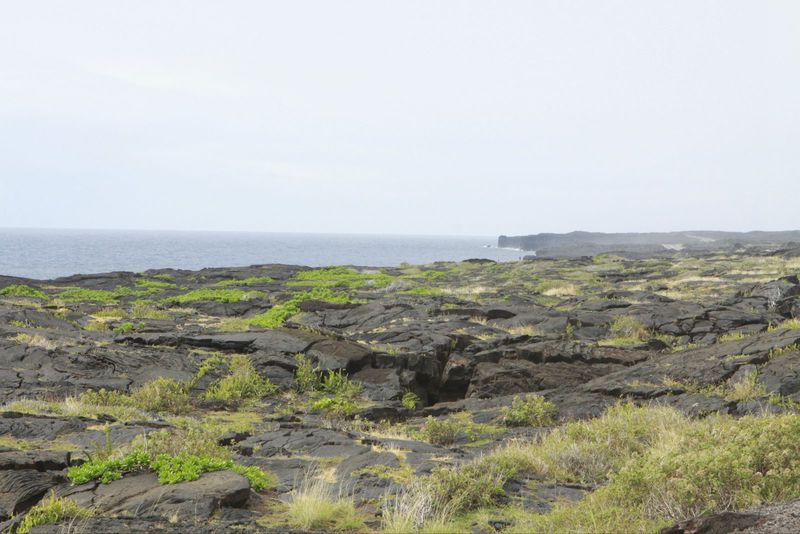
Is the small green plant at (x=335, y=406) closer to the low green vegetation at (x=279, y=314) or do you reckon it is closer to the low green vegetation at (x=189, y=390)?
the low green vegetation at (x=189, y=390)

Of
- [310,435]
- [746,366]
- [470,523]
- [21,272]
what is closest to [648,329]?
[746,366]

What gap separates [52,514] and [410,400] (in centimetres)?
1095

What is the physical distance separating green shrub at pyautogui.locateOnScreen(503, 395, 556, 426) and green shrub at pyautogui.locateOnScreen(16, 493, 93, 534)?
30.9ft

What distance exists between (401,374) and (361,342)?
2443 mm

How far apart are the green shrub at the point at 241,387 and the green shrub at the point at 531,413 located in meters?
6.70

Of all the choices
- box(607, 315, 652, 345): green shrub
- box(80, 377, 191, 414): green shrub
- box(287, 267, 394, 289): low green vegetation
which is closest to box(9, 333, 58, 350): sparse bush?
box(80, 377, 191, 414): green shrub

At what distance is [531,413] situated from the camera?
518 inches

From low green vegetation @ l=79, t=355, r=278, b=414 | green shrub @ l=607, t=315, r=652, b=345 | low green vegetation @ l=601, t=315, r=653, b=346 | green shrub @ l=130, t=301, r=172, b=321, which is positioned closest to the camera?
low green vegetation @ l=79, t=355, r=278, b=414

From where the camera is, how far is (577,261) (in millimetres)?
66062

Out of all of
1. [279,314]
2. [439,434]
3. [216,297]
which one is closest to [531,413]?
[439,434]

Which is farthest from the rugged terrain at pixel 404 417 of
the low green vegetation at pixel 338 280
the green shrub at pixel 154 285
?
the low green vegetation at pixel 338 280

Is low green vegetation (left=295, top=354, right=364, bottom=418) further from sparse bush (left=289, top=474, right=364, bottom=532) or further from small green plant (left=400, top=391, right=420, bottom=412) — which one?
sparse bush (left=289, top=474, right=364, bottom=532)

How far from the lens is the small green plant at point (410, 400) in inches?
607

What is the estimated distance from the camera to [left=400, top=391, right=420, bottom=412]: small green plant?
1542 cm
